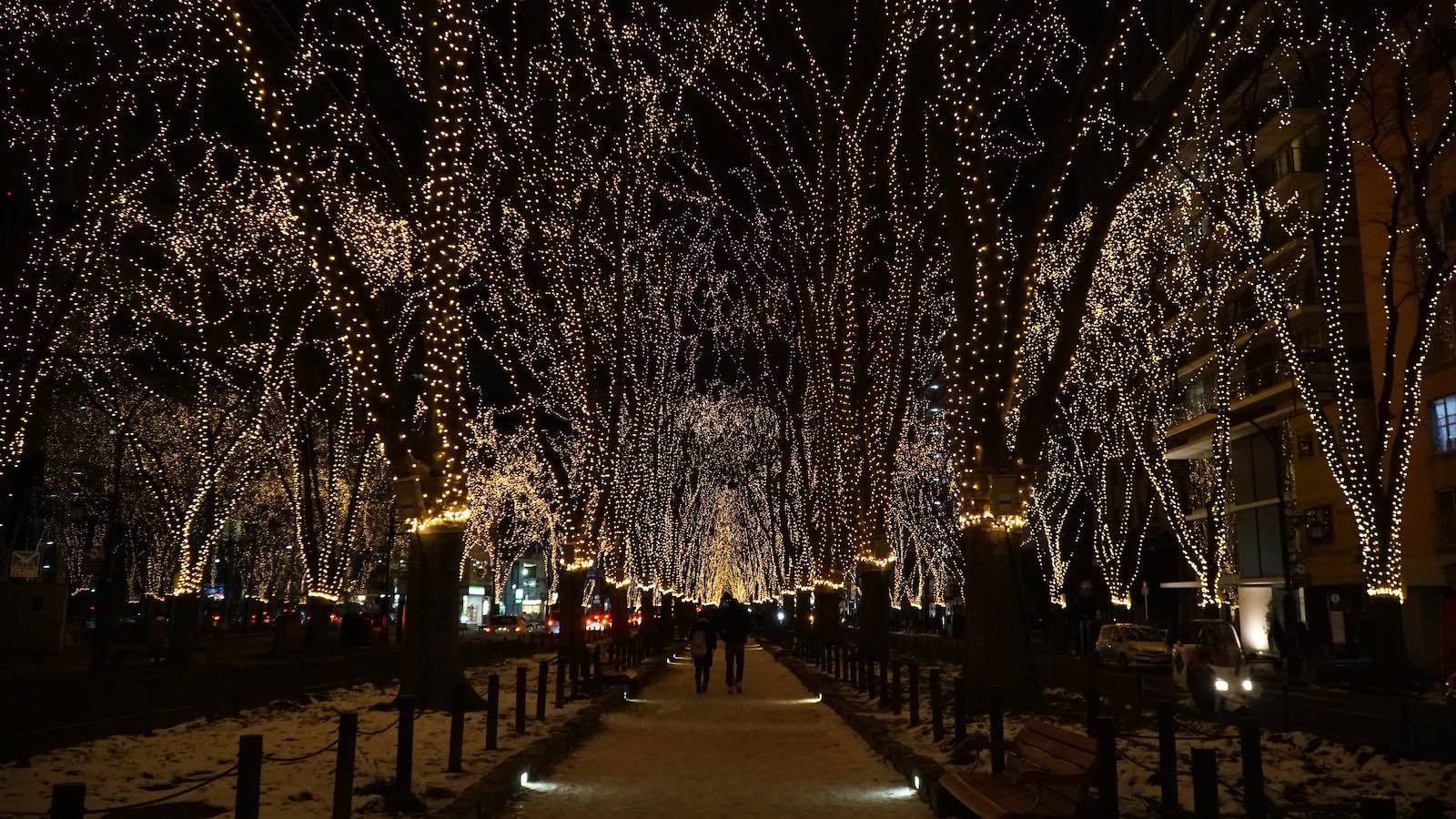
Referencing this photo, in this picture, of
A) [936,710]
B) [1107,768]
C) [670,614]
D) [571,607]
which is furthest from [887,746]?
[670,614]

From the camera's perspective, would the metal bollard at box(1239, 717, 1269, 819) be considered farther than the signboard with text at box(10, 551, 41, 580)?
No

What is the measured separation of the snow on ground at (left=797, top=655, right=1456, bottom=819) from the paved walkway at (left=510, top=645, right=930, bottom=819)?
0.95 metres

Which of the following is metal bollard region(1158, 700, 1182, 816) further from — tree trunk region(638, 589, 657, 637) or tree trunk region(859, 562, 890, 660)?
tree trunk region(638, 589, 657, 637)

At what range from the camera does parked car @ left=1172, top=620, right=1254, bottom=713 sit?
15.9 metres

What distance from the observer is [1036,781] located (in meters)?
7.13

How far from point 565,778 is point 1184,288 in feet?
94.4

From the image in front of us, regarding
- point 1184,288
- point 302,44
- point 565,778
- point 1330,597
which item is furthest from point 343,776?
point 1330,597

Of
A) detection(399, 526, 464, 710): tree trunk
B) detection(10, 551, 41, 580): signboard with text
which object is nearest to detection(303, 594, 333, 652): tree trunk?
detection(10, 551, 41, 580): signboard with text

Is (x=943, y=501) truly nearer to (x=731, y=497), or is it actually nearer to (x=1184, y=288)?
(x=731, y=497)

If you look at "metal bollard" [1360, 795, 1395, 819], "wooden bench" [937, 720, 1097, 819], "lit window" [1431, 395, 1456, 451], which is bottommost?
"wooden bench" [937, 720, 1097, 819]

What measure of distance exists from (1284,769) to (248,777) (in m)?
8.42

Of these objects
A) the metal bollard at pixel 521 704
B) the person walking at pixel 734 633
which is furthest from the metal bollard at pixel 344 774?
the person walking at pixel 734 633

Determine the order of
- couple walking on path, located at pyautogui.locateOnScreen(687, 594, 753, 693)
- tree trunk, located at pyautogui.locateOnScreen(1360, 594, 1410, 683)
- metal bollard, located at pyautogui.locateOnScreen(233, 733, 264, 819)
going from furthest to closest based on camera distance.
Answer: couple walking on path, located at pyautogui.locateOnScreen(687, 594, 753, 693), tree trunk, located at pyautogui.locateOnScreen(1360, 594, 1410, 683), metal bollard, located at pyautogui.locateOnScreen(233, 733, 264, 819)

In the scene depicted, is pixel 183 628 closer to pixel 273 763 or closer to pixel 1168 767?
pixel 273 763
